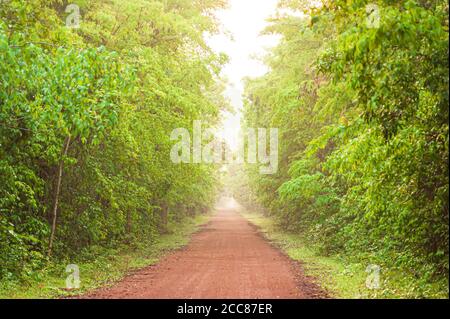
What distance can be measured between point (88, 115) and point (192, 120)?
1062cm

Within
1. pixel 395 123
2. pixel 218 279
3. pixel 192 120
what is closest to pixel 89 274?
pixel 218 279

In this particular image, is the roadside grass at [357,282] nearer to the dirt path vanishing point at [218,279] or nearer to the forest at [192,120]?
the forest at [192,120]

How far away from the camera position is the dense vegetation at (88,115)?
8.81 meters

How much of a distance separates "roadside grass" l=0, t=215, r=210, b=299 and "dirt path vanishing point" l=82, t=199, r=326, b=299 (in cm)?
Answer: 49

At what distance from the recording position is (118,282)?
1199cm

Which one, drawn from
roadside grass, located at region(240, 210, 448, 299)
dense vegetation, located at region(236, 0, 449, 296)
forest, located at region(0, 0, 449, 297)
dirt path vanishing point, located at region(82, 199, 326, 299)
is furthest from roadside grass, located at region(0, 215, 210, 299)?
dense vegetation, located at region(236, 0, 449, 296)

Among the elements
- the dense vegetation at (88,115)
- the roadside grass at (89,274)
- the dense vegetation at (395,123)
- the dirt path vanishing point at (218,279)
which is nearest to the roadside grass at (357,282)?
the dense vegetation at (395,123)

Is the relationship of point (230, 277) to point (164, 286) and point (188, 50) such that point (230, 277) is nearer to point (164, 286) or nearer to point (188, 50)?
point (164, 286)

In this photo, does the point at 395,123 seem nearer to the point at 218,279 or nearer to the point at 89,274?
the point at 218,279

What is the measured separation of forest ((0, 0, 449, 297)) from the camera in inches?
311

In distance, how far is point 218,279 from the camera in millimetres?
12242

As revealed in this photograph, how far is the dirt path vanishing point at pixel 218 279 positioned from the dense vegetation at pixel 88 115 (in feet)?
8.13

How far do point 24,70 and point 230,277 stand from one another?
732 cm
